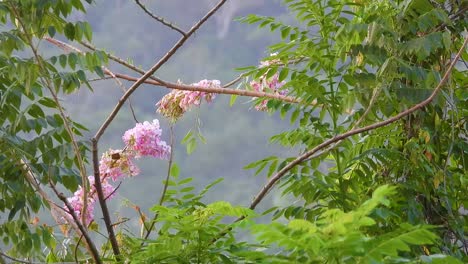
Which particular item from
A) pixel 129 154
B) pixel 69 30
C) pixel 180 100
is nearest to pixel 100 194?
pixel 69 30

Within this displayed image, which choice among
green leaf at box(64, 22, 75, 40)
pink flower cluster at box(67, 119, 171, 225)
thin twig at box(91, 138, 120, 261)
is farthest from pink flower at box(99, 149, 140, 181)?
thin twig at box(91, 138, 120, 261)

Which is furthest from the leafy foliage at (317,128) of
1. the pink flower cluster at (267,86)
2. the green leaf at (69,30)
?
the pink flower cluster at (267,86)

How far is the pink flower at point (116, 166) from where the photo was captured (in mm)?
2422

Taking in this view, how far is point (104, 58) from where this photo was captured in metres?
1.91

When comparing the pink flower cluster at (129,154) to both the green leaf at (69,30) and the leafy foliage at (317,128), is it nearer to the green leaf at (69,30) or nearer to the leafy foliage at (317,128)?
the leafy foliage at (317,128)

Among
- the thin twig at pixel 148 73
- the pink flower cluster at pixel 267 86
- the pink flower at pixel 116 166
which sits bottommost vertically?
the thin twig at pixel 148 73

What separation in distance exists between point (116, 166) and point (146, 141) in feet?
0.40

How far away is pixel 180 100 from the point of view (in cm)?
266

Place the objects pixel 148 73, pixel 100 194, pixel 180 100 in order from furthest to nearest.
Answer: pixel 180 100 < pixel 148 73 < pixel 100 194

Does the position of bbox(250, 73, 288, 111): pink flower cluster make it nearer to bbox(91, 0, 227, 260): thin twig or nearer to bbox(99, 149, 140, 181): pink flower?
bbox(99, 149, 140, 181): pink flower

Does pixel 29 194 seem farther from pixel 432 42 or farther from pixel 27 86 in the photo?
pixel 432 42

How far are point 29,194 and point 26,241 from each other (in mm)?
116

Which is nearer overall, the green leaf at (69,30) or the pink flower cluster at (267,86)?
the green leaf at (69,30)

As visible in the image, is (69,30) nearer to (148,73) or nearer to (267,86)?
(148,73)
